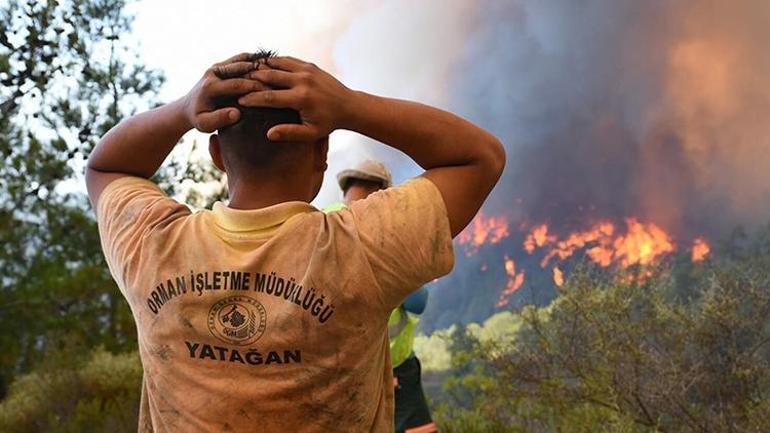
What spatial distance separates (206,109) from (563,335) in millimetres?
3797

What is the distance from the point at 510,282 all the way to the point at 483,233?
0.70 meters

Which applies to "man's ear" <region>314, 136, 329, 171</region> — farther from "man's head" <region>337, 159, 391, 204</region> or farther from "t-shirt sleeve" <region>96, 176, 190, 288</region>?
"man's head" <region>337, 159, 391, 204</region>

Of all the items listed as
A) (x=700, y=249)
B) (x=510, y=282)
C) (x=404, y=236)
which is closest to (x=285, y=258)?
(x=404, y=236)

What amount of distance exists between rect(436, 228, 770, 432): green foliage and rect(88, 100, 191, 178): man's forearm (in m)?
3.33

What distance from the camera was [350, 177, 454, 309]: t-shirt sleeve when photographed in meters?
1.03

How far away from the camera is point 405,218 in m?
1.05

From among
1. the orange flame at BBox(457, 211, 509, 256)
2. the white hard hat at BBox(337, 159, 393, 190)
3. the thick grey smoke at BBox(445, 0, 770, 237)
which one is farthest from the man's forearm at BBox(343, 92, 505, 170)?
the orange flame at BBox(457, 211, 509, 256)

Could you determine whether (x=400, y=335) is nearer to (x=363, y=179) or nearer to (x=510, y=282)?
(x=363, y=179)

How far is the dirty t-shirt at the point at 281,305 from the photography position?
1021mm

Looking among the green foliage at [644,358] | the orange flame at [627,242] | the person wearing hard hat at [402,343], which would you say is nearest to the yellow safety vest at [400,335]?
the person wearing hard hat at [402,343]

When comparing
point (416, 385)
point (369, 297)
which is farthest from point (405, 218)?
point (416, 385)

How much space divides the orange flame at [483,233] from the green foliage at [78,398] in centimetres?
412

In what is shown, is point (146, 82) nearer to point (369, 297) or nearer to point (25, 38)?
point (25, 38)

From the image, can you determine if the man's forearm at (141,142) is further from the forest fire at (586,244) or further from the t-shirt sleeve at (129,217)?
the forest fire at (586,244)
